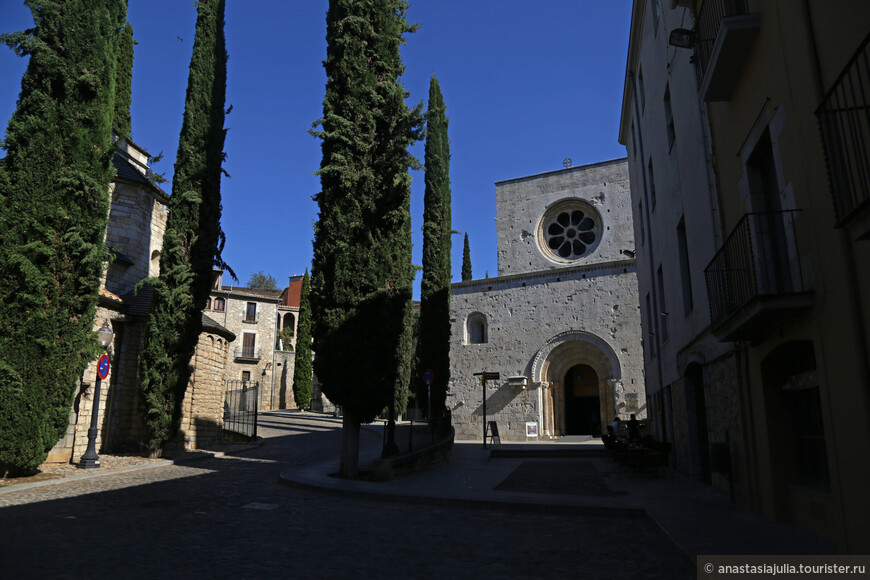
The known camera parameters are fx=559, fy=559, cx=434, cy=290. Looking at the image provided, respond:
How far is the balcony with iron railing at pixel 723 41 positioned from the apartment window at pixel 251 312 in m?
42.5

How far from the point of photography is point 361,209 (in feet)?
39.2

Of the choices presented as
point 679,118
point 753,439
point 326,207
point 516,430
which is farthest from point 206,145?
point 516,430

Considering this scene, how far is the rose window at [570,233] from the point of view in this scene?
2830 centimetres

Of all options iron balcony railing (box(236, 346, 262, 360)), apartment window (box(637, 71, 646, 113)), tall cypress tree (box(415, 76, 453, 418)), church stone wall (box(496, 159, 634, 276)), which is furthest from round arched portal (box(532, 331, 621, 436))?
iron balcony railing (box(236, 346, 262, 360))

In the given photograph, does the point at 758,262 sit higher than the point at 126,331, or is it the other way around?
the point at 126,331

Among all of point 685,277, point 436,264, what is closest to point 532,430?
point 436,264

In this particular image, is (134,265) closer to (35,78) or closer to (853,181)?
(35,78)

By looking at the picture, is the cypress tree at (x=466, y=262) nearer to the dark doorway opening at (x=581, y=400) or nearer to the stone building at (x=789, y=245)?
the dark doorway opening at (x=581, y=400)

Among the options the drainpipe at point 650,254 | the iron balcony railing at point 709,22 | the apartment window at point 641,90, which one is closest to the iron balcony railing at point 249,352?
the drainpipe at point 650,254

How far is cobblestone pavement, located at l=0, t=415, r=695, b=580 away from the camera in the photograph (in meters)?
4.75

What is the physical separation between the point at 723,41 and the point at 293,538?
24.7 ft

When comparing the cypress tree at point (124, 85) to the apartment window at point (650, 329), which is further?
the cypress tree at point (124, 85)

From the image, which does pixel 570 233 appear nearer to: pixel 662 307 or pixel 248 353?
pixel 662 307

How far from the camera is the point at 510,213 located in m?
29.6
